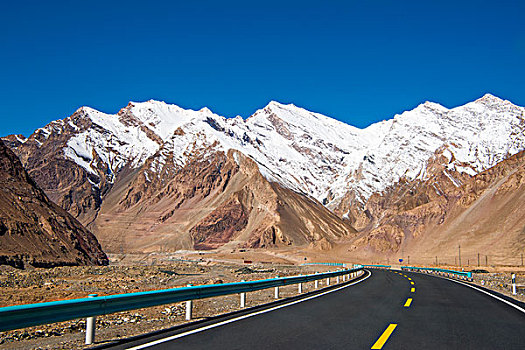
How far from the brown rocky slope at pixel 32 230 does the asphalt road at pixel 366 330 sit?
4384 centimetres

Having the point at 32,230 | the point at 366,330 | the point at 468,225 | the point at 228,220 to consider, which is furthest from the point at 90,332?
the point at 228,220

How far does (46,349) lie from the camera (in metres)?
9.08

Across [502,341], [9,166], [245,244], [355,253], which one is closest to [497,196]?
[355,253]

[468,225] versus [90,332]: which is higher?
[468,225]

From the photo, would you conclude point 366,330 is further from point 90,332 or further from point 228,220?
point 228,220

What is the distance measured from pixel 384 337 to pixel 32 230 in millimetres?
55209

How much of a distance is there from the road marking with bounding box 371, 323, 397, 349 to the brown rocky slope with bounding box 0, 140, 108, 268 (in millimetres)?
46240

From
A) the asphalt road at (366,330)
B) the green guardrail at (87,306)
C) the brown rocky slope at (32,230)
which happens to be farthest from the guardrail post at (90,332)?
the brown rocky slope at (32,230)

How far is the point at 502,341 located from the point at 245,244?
468 ft

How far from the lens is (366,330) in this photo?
10586 millimetres

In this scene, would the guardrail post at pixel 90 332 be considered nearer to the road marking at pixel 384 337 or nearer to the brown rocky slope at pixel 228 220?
the road marking at pixel 384 337

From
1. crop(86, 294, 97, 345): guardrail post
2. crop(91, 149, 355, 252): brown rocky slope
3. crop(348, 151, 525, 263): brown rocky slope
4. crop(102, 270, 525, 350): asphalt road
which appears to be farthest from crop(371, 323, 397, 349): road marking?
crop(91, 149, 355, 252): brown rocky slope

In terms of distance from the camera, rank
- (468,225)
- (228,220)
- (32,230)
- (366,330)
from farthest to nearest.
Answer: (228,220)
(468,225)
(32,230)
(366,330)

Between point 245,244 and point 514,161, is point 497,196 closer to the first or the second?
point 514,161
